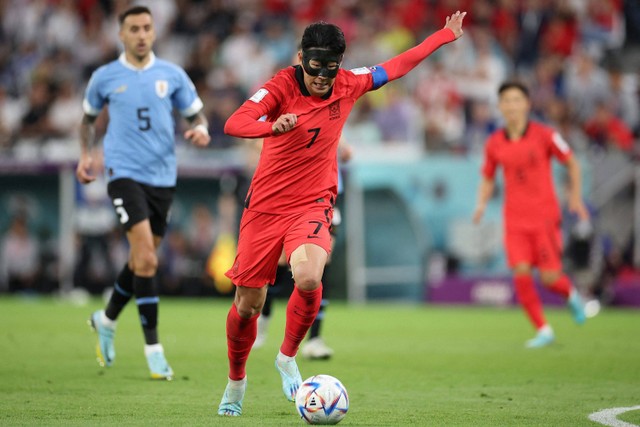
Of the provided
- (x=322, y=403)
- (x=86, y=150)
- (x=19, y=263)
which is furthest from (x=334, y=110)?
(x=19, y=263)

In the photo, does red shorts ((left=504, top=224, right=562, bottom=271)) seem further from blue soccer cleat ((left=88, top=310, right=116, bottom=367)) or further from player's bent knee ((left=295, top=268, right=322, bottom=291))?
player's bent knee ((left=295, top=268, right=322, bottom=291))

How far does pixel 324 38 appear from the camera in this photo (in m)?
7.04

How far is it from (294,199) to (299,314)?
73cm

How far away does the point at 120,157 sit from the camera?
31.0ft

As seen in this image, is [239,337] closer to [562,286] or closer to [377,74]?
[377,74]

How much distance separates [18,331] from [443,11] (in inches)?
467

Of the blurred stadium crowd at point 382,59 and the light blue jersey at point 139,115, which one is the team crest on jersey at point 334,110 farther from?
the blurred stadium crowd at point 382,59

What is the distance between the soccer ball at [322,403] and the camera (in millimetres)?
6566

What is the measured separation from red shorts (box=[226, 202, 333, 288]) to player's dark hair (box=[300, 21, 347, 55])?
1020 millimetres

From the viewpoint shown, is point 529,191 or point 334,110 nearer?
point 334,110

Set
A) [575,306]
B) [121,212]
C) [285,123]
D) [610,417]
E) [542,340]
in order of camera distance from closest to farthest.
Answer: [285,123] < [610,417] < [121,212] < [542,340] < [575,306]

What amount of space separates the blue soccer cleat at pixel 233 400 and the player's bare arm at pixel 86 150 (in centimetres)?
322

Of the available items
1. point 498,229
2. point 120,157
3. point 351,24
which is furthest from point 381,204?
point 120,157

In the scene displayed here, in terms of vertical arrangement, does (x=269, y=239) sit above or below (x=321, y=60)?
below
